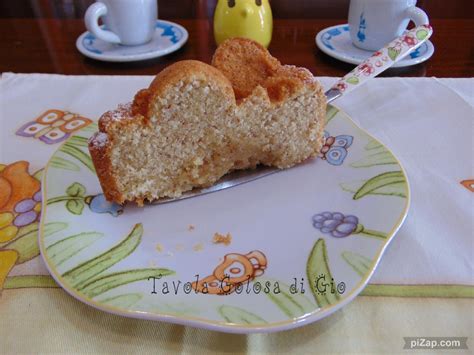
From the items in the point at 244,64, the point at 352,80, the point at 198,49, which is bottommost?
the point at 198,49

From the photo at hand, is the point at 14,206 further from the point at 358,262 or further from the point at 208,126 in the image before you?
the point at 358,262

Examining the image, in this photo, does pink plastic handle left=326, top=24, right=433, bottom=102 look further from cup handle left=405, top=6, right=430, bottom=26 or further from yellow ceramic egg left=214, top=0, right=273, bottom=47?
yellow ceramic egg left=214, top=0, right=273, bottom=47

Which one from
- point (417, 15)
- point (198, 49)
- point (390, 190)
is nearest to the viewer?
point (390, 190)

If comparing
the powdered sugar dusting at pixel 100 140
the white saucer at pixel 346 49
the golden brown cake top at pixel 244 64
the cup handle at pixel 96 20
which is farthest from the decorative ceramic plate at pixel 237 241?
the cup handle at pixel 96 20

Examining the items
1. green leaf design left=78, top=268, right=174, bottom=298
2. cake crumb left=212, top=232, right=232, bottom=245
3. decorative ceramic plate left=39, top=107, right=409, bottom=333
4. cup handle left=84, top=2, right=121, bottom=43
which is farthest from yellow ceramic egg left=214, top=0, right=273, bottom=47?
green leaf design left=78, top=268, right=174, bottom=298

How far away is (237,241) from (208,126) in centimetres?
27

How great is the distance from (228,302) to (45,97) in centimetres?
99

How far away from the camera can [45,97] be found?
1338 millimetres

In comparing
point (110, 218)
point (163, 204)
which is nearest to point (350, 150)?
point (163, 204)

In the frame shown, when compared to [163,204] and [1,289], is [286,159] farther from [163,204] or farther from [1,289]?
[1,289]

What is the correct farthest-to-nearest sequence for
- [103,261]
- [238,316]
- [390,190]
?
[390,190] < [103,261] < [238,316]

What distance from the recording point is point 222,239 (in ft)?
2.68

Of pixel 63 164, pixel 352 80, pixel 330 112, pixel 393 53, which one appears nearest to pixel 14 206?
pixel 63 164

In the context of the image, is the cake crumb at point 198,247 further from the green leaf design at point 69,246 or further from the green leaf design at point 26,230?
the green leaf design at point 26,230
